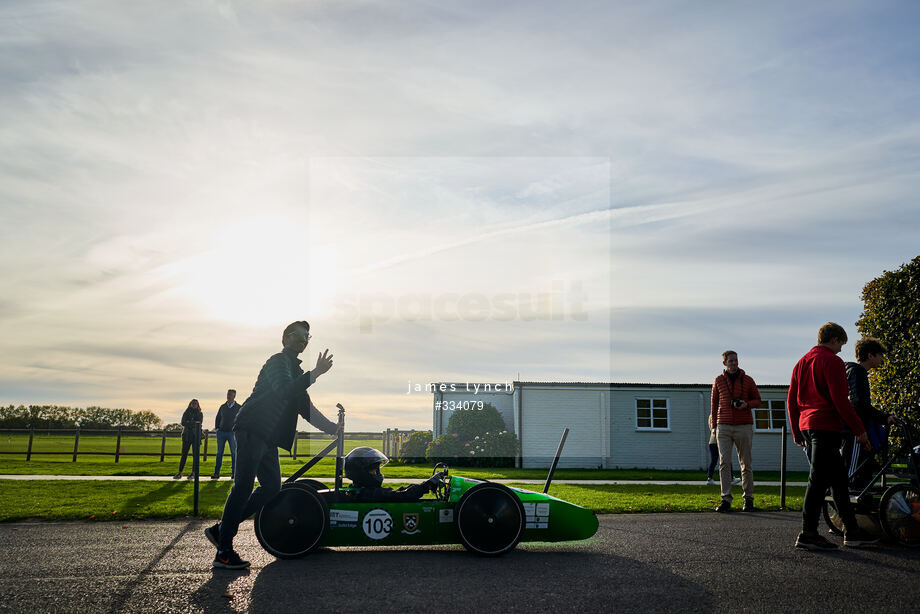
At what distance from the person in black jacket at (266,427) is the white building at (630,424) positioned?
20.3 m

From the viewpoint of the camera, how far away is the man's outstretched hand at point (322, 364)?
598 cm

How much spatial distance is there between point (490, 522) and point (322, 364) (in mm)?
2068

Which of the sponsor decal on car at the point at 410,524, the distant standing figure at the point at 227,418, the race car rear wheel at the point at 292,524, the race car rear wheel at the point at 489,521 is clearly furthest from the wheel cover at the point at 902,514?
the distant standing figure at the point at 227,418

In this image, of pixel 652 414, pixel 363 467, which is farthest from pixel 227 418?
pixel 652 414

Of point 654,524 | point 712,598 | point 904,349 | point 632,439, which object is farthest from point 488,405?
point 712,598

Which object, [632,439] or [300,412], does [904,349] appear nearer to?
[300,412]

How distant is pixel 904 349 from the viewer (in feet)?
42.3

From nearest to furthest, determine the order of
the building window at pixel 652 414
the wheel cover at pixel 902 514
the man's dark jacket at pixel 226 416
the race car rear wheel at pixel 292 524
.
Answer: the race car rear wheel at pixel 292 524 → the wheel cover at pixel 902 514 → the man's dark jacket at pixel 226 416 → the building window at pixel 652 414

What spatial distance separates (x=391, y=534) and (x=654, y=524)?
381 cm

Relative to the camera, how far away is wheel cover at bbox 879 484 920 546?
6.54 meters

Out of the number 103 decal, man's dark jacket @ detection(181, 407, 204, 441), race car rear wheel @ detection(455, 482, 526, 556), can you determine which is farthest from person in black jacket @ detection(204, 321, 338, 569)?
man's dark jacket @ detection(181, 407, 204, 441)

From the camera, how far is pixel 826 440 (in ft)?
21.4

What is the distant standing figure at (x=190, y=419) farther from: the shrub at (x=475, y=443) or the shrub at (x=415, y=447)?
the shrub at (x=415, y=447)

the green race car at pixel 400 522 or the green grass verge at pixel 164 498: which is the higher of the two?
the green race car at pixel 400 522
